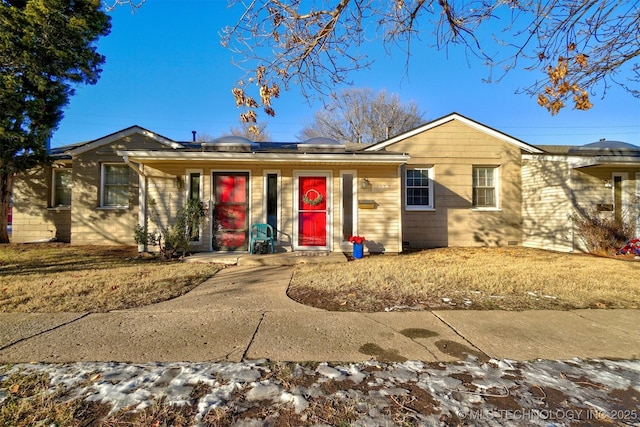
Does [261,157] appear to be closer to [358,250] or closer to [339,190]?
[339,190]

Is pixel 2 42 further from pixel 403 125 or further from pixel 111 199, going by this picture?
pixel 403 125

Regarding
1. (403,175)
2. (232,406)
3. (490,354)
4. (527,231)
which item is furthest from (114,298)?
(527,231)

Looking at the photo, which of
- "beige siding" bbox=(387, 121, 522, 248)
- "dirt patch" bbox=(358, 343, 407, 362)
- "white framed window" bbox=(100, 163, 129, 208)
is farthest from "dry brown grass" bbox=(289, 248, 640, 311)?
"white framed window" bbox=(100, 163, 129, 208)

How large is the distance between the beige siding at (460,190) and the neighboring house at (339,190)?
4 centimetres

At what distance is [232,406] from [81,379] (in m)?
1.25

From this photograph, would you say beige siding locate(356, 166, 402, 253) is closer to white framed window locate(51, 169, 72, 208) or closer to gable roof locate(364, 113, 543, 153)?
gable roof locate(364, 113, 543, 153)

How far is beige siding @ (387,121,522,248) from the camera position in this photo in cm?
1040

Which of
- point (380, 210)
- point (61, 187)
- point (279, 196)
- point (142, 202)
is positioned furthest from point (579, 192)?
point (61, 187)

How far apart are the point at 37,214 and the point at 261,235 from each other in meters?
9.61

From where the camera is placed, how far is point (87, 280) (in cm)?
514

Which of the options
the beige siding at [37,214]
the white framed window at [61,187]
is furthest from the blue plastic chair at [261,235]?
the white framed window at [61,187]

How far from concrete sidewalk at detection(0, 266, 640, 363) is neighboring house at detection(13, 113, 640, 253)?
14.9ft

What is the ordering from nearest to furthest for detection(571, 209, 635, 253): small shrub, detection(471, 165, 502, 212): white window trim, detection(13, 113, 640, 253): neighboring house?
detection(13, 113, 640, 253): neighboring house, detection(571, 209, 635, 253): small shrub, detection(471, 165, 502, 212): white window trim

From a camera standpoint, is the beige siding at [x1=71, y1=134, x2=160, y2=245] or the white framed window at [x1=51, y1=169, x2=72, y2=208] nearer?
the beige siding at [x1=71, y1=134, x2=160, y2=245]
